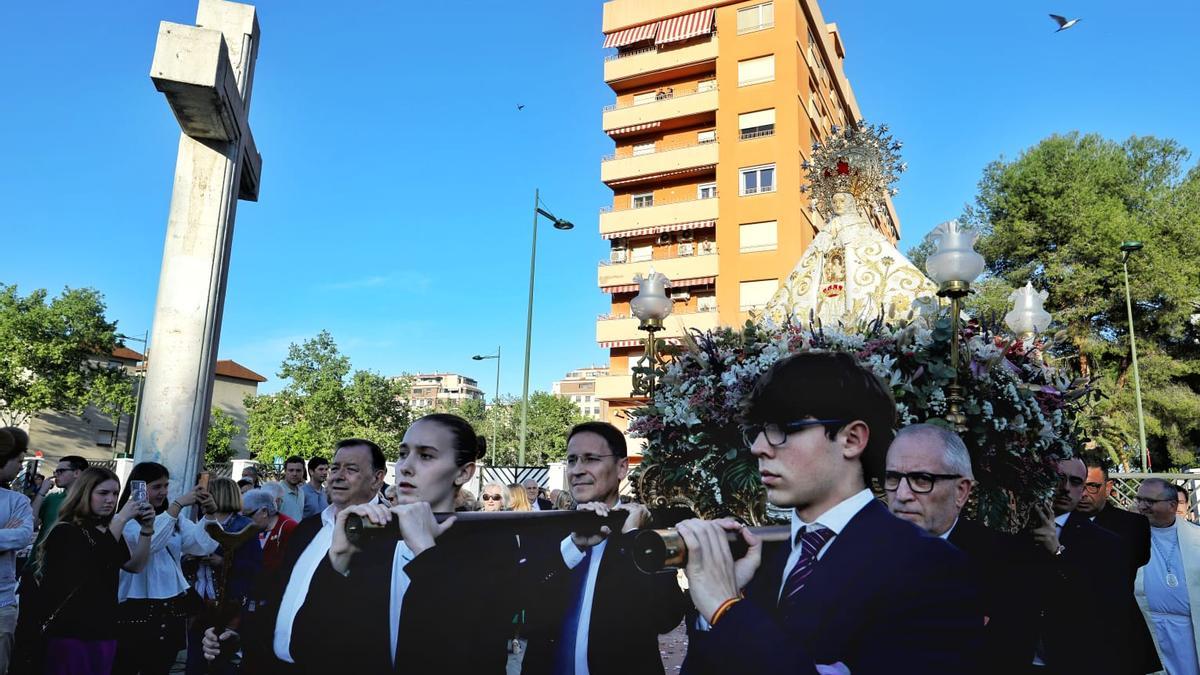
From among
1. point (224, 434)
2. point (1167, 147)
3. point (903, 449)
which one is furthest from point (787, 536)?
point (224, 434)

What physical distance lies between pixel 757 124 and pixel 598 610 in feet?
108

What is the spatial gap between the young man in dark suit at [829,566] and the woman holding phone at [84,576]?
14.6ft

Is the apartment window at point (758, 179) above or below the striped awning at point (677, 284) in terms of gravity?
above

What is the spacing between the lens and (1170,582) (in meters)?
5.76

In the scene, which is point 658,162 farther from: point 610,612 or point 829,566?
point 829,566

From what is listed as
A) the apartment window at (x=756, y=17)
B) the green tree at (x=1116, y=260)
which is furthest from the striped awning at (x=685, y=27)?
the green tree at (x=1116, y=260)

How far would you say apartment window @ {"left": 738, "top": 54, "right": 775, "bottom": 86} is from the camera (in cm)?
3362

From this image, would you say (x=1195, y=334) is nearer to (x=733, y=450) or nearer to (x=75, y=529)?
(x=733, y=450)

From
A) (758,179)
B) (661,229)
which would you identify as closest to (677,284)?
(661,229)

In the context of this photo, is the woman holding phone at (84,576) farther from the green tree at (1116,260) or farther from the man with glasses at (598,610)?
the green tree at (1116,260)

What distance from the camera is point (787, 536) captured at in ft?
6.24

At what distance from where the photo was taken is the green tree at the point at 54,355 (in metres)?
42.3

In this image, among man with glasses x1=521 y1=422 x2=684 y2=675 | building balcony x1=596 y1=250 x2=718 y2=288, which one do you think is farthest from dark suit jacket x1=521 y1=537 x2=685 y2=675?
building balcony x1=596 y1=250 x2=718 y2=288

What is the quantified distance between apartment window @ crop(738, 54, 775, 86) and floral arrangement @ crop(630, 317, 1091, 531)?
31758mm
